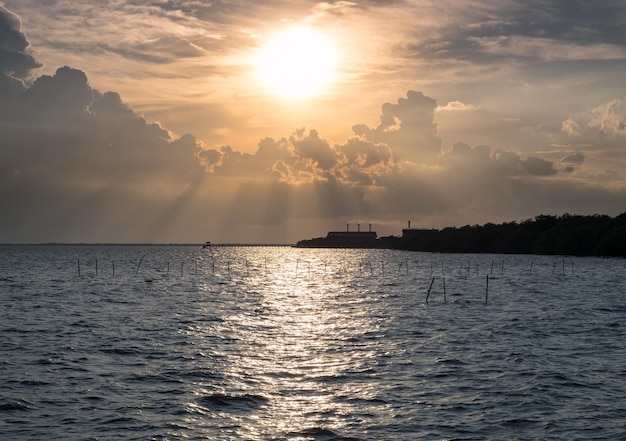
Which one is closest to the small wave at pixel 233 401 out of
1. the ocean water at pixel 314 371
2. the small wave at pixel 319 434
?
the ocean water at pixel 314 371

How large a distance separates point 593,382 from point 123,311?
4716 centimetres

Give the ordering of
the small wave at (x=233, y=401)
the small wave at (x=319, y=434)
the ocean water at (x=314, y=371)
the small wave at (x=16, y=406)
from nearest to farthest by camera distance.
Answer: the small wave at (x=319, y=434)
the ocean water at (x=314, y=371)
the small wave at (x=16, y=406)
the small wave at (x=233, y=401)

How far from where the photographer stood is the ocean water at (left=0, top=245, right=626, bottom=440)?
1022 inches

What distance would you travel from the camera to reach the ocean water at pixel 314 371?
26.0m

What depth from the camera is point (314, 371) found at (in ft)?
120

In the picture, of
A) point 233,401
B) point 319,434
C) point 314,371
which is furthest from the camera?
point 314,371

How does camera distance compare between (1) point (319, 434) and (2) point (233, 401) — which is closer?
(1) point (319, 434)

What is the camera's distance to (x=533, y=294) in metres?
86.6

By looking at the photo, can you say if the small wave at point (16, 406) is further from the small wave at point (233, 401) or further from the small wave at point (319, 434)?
the small wave at point (319, 434)

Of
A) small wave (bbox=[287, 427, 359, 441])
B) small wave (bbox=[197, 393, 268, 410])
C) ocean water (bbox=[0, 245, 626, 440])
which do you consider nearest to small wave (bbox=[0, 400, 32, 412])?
ocean water (bbox=[0, 245, 626, 440])

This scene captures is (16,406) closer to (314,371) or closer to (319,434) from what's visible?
(319,434)

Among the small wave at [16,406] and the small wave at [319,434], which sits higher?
the small wave at [319,434]

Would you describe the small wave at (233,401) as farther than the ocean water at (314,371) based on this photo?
Yes

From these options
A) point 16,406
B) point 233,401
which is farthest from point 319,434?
point 16,406
